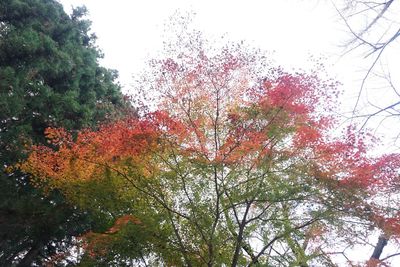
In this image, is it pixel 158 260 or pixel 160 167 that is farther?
pixel 158 260

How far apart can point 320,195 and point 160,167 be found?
322 centimetres

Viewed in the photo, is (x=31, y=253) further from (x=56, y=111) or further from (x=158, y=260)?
(x=158, y=260)

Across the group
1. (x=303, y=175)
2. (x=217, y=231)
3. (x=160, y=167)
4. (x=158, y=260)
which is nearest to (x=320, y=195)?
(x=303, y=175)

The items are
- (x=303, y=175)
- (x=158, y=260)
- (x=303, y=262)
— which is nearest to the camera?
(x=303, y=175)

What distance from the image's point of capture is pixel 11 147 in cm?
1012

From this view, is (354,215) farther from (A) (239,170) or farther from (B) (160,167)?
(B) (160,167)

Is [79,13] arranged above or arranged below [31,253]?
above

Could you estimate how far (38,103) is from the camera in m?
10.6

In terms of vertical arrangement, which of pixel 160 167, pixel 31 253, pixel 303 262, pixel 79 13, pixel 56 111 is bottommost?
pixel 303 262

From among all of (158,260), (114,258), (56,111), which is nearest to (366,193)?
(158,260)

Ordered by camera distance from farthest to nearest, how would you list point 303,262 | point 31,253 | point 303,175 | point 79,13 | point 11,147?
point 79,13, point 31,253, point 11,147, point 303,262, point 303,175

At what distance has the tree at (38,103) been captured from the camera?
10258mm

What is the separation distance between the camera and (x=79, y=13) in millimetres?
13727

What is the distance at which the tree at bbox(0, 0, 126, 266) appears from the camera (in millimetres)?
10258
